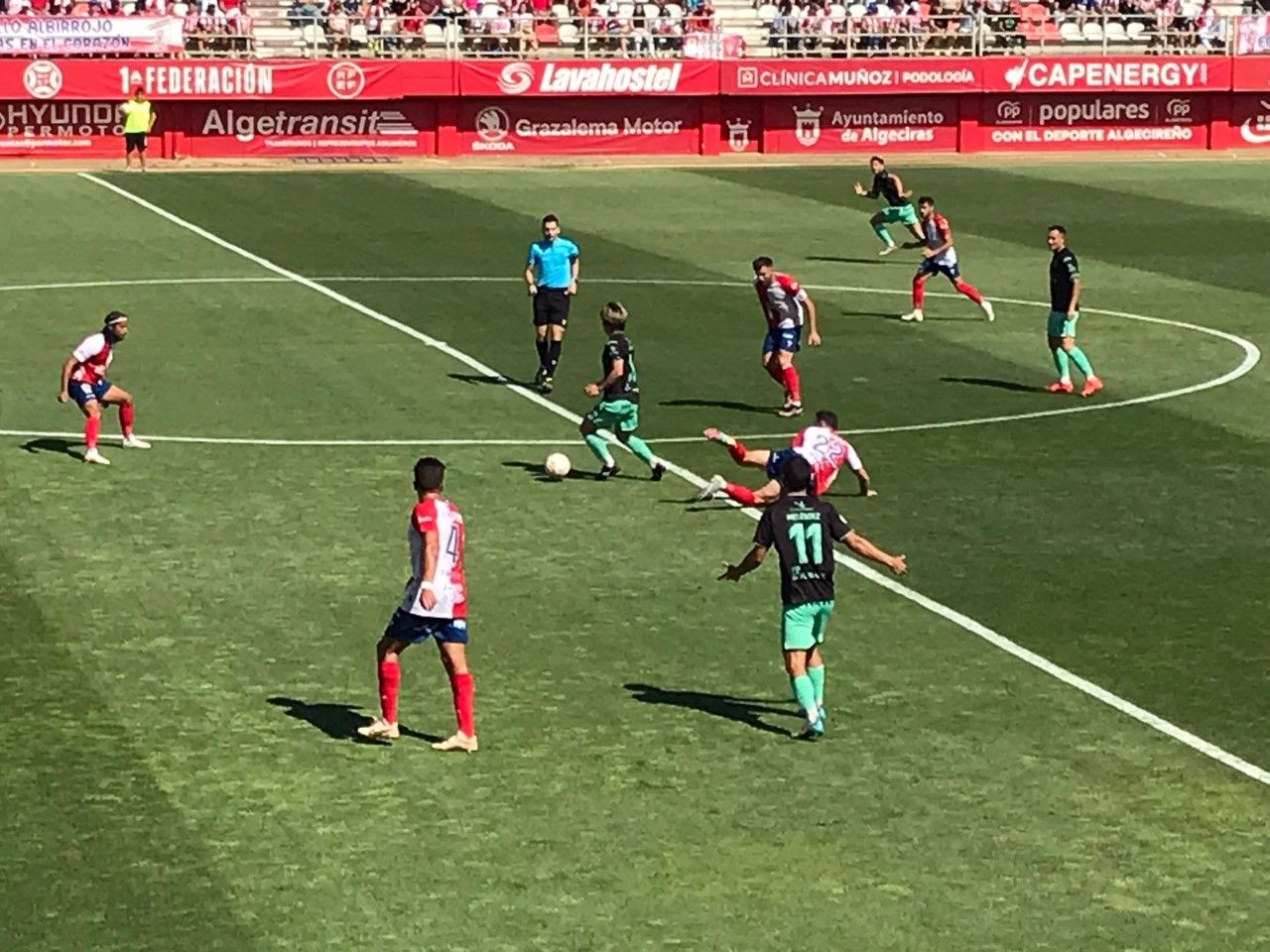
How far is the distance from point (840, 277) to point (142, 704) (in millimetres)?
27772

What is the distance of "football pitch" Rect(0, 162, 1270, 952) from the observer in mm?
15102

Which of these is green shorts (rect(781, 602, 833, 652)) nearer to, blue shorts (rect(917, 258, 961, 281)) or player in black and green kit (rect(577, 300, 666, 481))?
player in black and green kit (rect(577, 300, 666, 481))

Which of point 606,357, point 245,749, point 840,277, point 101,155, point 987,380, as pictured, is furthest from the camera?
point 101,155

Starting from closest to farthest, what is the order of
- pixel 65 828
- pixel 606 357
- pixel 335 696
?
1. pixel 65 828
2. pixel 335 696
3. pixel 606 357

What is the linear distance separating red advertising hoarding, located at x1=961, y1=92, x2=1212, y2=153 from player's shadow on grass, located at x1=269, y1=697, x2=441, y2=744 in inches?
2140

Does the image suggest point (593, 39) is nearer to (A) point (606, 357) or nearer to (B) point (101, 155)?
(B) point (101, 155)

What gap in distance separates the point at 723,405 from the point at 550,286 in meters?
2.84

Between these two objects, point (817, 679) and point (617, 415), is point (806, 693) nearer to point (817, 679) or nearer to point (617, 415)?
point (817, 679)

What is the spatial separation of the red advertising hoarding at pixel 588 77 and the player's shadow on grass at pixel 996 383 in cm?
3462

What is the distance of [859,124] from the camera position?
231ft

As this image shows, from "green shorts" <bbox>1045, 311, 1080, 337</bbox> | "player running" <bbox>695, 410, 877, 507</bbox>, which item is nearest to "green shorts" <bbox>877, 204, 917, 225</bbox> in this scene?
"green shorts" <bbox>1045, 311, 1080, 337</bbox>

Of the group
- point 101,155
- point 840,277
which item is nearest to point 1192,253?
point 840,277

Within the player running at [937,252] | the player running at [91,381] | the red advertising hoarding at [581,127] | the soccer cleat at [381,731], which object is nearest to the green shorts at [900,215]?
the player running at [937,252]

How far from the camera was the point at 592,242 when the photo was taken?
4984 cm
